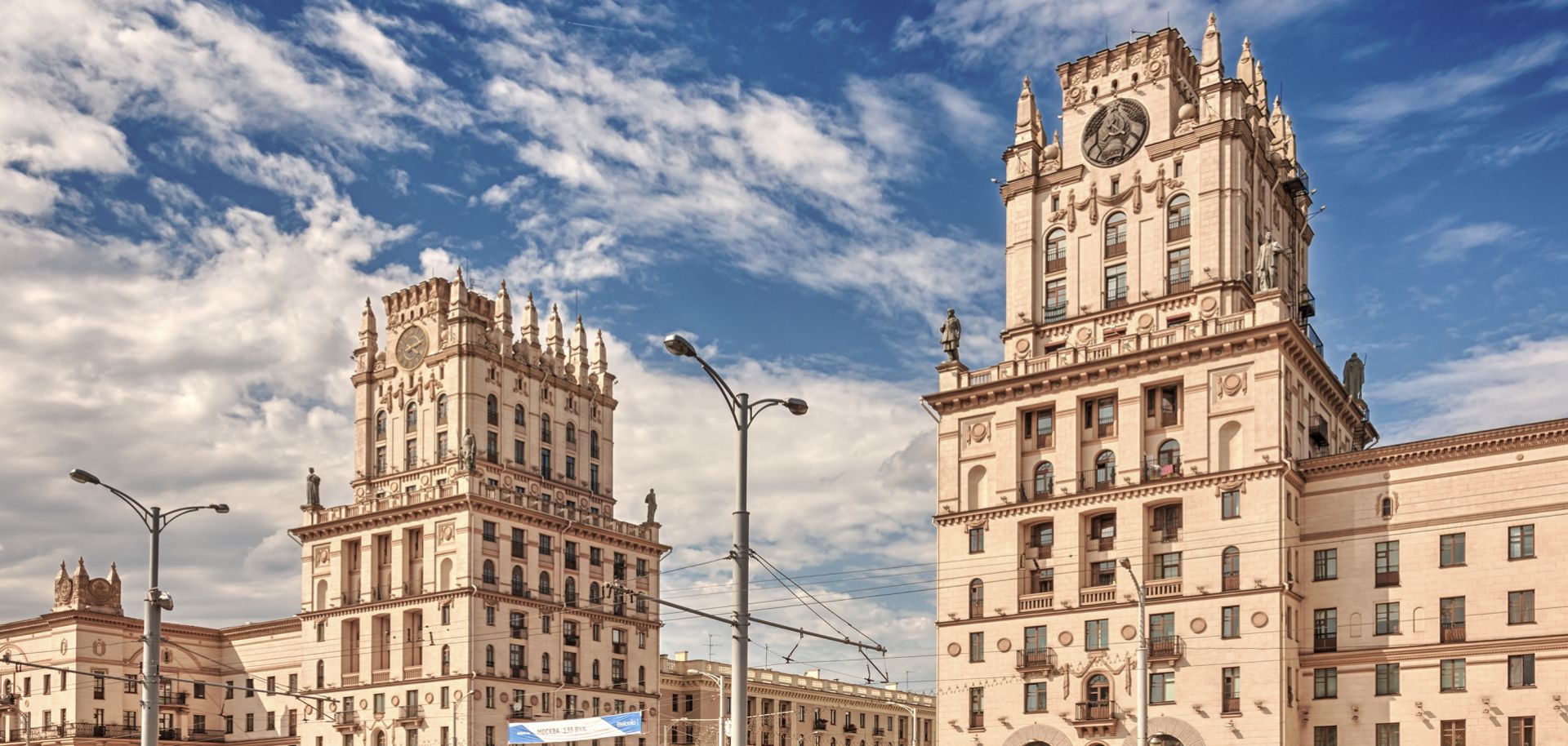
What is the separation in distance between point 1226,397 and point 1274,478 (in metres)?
4.67

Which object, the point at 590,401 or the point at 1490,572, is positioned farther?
the point at 590,401

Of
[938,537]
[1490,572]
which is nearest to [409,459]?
[938,537]

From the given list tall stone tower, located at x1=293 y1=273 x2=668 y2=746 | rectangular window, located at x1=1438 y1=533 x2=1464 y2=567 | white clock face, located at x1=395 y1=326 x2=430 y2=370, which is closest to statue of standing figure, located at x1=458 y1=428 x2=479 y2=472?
tall stone tower, located at x1=293 y1=273 x2=668 y2=746

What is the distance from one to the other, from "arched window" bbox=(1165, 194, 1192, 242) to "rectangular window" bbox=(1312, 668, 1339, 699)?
22.6 meters

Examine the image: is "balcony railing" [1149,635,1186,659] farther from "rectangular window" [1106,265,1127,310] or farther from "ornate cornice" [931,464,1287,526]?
"rectangular window" [1106,265,1127,310]

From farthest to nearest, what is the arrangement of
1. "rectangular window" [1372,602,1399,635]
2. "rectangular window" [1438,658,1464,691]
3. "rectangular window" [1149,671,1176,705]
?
"rectangular window" [1149,671,1176,705], "rectangular window" [1372,602,1399,635], "rectangular window" [1438,658,1464,691]

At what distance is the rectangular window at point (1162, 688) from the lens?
2844 inches

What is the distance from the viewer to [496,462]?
4520 inches

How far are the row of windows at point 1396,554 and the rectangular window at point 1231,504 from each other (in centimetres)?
421

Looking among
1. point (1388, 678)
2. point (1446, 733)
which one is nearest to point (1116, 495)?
point (1388, 678)

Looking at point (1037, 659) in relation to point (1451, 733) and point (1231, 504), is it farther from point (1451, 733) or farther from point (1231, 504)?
point (1451, 733)

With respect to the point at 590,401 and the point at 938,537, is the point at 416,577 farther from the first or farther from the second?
the point at 938,537

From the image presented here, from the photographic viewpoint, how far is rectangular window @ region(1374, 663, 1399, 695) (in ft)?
228

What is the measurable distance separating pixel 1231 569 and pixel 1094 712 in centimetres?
928
